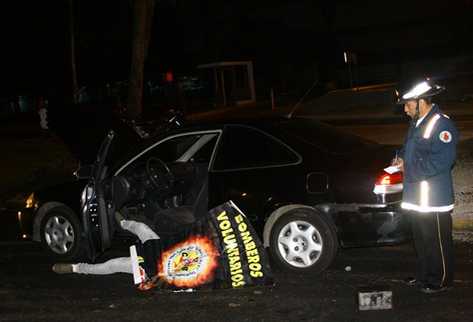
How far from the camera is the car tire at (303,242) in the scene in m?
6.44

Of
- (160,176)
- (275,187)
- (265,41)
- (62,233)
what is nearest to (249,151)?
(275,187)

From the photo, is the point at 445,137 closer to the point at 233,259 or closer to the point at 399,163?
the point at 399,163

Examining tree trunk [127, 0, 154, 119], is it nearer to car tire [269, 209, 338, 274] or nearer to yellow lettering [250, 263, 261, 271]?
car tire [269, 209, 338, 274]

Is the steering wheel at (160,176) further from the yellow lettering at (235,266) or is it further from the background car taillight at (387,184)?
the background car taillight at (387,184)

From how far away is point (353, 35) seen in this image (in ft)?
186

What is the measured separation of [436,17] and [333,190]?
163 feet

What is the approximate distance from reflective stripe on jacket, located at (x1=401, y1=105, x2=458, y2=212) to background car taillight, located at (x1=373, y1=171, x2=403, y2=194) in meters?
0.50

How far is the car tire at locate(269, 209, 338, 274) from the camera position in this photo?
6438mm

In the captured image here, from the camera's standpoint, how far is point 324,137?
22.8ft

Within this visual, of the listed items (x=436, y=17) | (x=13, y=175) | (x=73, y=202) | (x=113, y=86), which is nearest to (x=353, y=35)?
(x=436, y=17)

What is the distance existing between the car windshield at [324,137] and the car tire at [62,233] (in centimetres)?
240

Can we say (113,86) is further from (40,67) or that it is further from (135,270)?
(135,270)

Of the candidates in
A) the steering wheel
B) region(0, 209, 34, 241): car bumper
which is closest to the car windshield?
the steering wheel

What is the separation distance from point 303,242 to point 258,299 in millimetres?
777
